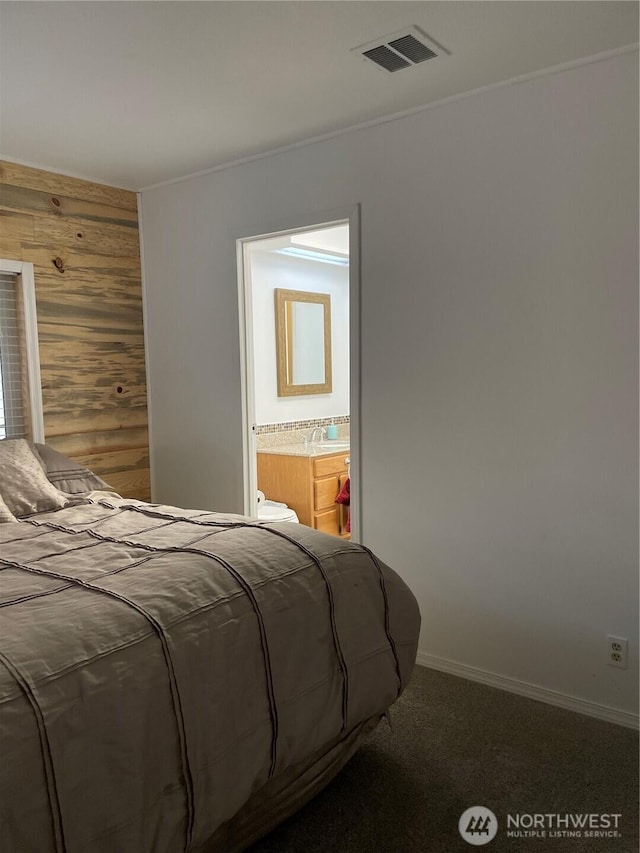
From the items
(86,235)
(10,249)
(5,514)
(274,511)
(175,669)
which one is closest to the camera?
(175,669)

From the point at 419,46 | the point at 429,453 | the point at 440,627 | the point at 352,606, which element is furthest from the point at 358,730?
the point at 419,46

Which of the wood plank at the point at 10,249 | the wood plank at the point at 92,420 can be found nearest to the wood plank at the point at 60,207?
the wood plank at the point at 10,249

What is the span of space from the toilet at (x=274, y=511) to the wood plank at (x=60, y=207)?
2020mm

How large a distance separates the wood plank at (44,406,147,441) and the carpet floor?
2339mm

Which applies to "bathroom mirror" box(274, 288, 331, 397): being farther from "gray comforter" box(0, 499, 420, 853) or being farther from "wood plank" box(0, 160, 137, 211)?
"gray comforter" box(0, 499, 420, 853)

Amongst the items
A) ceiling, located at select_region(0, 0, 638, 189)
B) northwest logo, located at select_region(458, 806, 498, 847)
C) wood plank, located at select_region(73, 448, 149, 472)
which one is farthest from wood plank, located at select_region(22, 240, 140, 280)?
northwest logo, located at select_region(458, 806, 498, 847)

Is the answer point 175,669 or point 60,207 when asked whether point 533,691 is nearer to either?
point 175,669

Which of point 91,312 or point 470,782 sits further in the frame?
point 91,312

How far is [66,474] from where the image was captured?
125 inches

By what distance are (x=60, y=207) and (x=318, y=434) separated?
2693 millimetres

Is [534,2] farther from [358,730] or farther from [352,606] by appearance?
[358,730]

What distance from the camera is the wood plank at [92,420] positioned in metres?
3.71

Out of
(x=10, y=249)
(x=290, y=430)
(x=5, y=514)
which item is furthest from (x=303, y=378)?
(x=5, y=514)

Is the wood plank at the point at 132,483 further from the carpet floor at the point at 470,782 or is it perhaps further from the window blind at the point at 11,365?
the carpet floor at the point at 470,782
